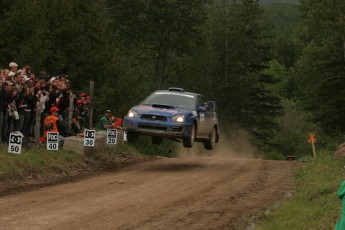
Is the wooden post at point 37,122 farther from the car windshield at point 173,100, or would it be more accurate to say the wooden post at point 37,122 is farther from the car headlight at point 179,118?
the car headlight at point 179,118

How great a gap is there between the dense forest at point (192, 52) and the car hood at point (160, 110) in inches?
393

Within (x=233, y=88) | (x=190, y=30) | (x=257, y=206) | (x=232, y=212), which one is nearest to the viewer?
(x=232, y=212)

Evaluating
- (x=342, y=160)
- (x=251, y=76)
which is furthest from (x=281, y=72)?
(x=342, y=160)

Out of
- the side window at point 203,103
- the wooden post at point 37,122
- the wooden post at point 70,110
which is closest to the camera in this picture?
the wooden post at point 37,122

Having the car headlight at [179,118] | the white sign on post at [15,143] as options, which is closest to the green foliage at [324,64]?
the car headlight at [179,118]

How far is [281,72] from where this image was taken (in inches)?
5320

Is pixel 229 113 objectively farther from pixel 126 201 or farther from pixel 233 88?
pixel 126 201

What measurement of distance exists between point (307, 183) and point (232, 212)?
15.9 feet

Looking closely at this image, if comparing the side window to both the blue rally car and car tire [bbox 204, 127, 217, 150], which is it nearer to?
the blue rally car

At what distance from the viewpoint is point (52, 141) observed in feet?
59.9

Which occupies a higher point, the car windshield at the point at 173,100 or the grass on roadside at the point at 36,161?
the car windshield at the point at 173,100

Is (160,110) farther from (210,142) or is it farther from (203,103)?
(210,142)

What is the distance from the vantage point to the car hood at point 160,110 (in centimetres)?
1925

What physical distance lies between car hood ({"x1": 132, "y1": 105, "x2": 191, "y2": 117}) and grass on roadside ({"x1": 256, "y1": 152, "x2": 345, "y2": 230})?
146 inches
